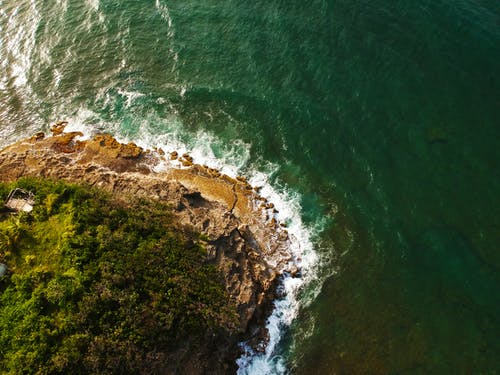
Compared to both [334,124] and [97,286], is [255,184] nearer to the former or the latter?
[334,124]

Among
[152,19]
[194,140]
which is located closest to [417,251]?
[194,140]

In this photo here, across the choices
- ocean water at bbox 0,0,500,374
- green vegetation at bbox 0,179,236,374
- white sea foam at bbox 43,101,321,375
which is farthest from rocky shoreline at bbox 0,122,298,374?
green vegetation at bbox 0,179,236,374

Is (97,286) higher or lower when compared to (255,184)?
higher

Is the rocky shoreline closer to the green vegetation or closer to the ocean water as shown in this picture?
the ocean water

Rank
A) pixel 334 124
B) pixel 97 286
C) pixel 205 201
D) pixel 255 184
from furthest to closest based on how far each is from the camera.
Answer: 1. pixel 334 124
2. pixel 255 184
3. pixel 205 201
4. pixel 97 286

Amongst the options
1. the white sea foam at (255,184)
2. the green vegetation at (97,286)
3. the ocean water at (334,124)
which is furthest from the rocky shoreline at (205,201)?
the green vegetation at (97,286)

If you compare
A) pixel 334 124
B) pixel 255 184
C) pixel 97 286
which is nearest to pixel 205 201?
pixel 255 184
